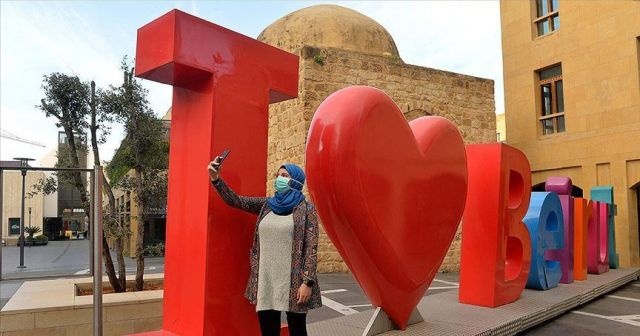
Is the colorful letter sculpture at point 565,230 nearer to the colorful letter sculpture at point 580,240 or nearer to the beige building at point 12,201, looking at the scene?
the colorful letter sculpture at point 580,240

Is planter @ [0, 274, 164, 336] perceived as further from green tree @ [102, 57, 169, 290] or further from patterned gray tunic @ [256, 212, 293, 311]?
patterned gray tunic @ [256, 212, 293, 311]

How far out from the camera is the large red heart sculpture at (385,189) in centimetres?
391

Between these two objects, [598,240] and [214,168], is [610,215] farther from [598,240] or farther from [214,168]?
[214,168]

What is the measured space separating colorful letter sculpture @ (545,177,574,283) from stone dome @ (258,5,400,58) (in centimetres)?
643

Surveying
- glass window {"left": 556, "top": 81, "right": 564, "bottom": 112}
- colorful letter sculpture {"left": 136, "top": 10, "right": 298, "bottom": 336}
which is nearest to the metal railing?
colorful letter sculpture {"left": 136, "top": 10, "right": 298, "bottom": 336}

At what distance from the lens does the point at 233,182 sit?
3.80 metres

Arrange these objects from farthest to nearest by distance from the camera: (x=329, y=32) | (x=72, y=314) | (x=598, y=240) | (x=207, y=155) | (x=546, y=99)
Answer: (x=546, y=99), (x=329, y=32), (x=598, y=240), (x=72, y=314), (x=207, y=155)

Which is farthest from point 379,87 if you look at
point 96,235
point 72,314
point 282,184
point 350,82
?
point 96,235

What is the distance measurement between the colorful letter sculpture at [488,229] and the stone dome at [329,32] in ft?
26.5

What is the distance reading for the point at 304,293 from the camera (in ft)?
10.6

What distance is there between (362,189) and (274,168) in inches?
359

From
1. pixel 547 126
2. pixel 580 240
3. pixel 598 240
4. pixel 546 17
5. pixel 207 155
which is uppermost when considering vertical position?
pixel 546 17

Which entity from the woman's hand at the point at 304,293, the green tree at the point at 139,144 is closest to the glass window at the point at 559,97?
the green tree at the point at 139,144

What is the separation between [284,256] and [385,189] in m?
1.19
